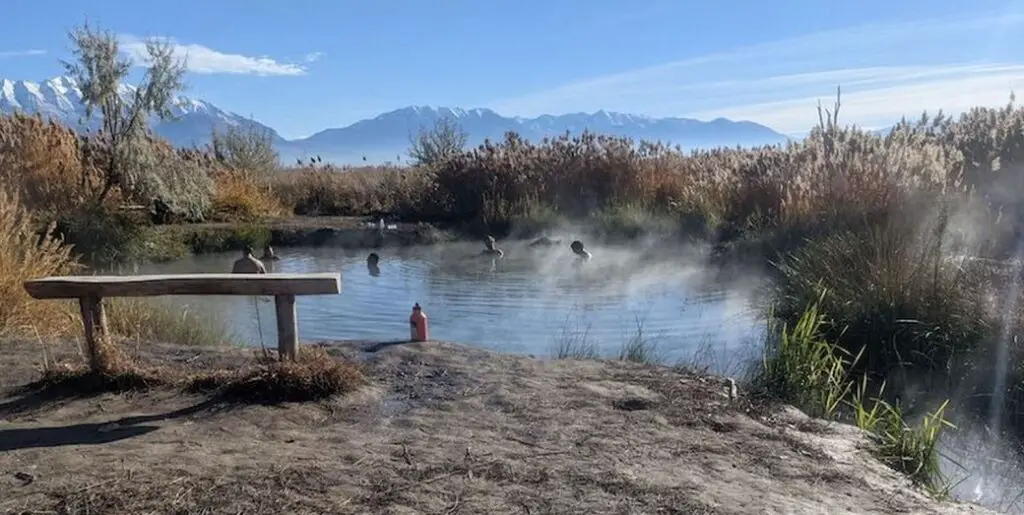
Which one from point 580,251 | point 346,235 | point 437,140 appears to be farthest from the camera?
point 437,140

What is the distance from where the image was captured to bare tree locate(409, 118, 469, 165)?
29.0 metres

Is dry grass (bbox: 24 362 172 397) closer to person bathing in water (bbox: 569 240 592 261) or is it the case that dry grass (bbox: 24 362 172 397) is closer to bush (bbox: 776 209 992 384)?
bush (bbox: 776 209 992 384)

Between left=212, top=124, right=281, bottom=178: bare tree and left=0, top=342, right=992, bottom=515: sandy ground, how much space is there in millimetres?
18546

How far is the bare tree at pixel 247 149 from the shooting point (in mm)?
23638

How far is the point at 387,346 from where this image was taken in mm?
6230

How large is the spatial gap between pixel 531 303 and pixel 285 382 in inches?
210

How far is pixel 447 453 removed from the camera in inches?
159

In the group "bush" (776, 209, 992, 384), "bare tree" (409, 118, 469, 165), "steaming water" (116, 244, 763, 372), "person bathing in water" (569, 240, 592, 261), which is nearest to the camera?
"bush" (776, 209, 992, 384)

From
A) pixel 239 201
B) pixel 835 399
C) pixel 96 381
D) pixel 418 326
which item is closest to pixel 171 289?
pixel 96 381

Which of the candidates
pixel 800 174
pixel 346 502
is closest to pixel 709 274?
pixel 800 174

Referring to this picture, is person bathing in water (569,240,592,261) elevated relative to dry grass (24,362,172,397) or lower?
lower

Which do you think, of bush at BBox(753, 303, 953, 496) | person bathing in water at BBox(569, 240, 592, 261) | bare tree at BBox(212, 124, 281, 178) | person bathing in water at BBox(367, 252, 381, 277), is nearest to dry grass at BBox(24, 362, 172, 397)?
bush at BBox(753, 303, 953, 496)

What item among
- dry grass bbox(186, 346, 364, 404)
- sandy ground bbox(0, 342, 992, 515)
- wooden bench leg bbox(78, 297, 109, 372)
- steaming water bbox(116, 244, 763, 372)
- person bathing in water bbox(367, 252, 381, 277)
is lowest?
steaming water bbox(116, 244, 763, 372)

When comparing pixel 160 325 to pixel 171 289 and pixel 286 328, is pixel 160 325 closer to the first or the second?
pixel 171 289
